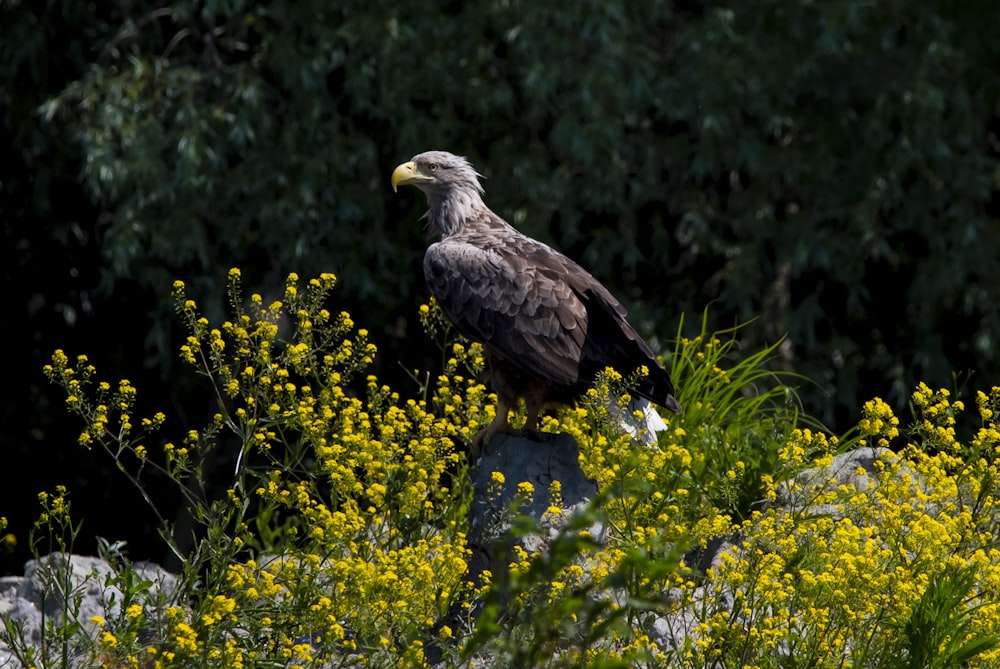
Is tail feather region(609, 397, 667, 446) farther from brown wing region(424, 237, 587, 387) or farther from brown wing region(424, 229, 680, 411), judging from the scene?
brown wing region(424, 237, 587, 387)

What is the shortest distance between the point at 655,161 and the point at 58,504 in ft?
20.7

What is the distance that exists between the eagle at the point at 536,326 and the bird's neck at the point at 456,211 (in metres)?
0.33

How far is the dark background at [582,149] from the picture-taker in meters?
9.32

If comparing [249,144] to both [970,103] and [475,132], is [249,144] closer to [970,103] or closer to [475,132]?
[475,132]

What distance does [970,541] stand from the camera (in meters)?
5.12

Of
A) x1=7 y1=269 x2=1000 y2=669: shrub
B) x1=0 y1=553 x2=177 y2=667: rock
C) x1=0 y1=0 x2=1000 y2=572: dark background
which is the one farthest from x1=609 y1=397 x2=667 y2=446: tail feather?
x1=0 y1=0 x2=1000 y2=572: dark background

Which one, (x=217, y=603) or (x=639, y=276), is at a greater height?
(x=217, y=603)

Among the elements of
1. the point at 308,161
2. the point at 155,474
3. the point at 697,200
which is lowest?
the point at 155,474

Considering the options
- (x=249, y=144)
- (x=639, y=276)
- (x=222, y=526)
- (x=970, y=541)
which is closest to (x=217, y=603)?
(x=222, y=526)

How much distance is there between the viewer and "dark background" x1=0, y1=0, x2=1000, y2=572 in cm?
932

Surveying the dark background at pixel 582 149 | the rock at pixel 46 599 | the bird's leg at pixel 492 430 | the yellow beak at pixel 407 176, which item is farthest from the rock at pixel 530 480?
the dark background at pixel 582 149

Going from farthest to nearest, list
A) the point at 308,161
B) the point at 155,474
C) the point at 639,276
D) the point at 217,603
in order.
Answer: the point at 155,474 < the point at 639,276 < the point at 308,161 < the point at 217,603

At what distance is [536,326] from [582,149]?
3080mm

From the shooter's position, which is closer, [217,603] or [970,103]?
[217,603]
